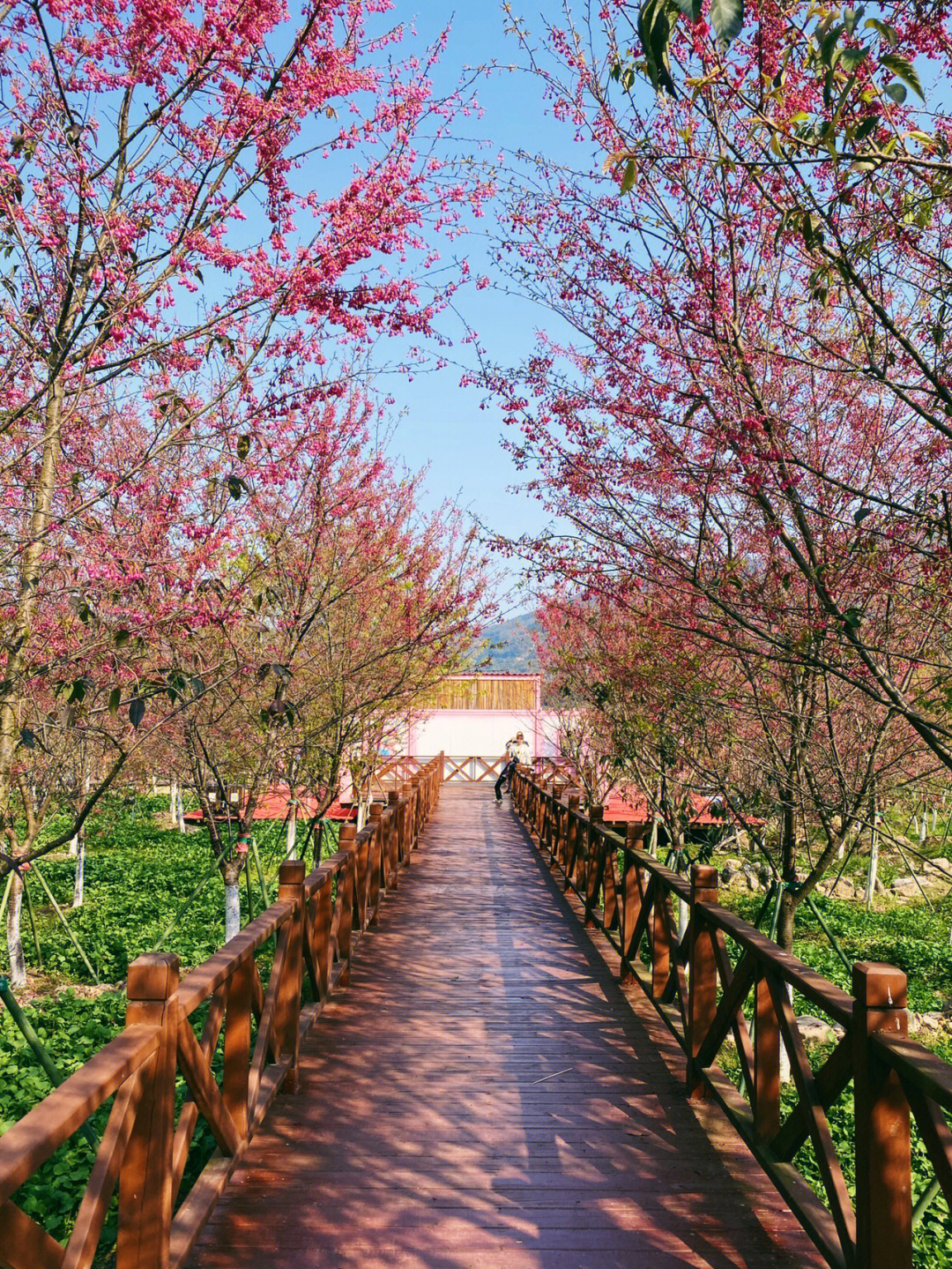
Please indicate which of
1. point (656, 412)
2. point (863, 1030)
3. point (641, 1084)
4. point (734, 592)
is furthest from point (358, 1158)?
point (656, 412)

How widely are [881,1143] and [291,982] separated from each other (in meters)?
2.87

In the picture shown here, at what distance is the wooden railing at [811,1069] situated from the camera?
2.64 metres

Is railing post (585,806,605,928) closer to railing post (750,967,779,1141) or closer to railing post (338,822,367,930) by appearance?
railing post (338,822,367,930)

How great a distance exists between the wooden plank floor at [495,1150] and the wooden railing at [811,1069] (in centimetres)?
16

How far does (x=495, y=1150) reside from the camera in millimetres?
4055

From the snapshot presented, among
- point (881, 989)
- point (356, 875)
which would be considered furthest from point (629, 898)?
point (881, 989)

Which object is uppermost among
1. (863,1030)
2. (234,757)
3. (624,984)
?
(234,757)

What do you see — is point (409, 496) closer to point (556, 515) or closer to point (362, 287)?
point (556, 515)

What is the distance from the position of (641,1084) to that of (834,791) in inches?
143

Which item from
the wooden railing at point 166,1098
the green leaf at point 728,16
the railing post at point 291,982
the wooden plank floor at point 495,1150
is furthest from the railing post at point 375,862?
the green leaf at point 728,16

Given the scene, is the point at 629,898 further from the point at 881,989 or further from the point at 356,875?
the point at 881,989

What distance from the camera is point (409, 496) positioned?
37.0ft

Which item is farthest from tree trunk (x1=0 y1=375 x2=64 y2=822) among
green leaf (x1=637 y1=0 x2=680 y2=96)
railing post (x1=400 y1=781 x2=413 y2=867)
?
railing post (x1=400 y1=781 x2=413 y2=867)

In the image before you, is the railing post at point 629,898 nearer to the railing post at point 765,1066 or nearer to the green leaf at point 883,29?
the railing post at point 765,1066
